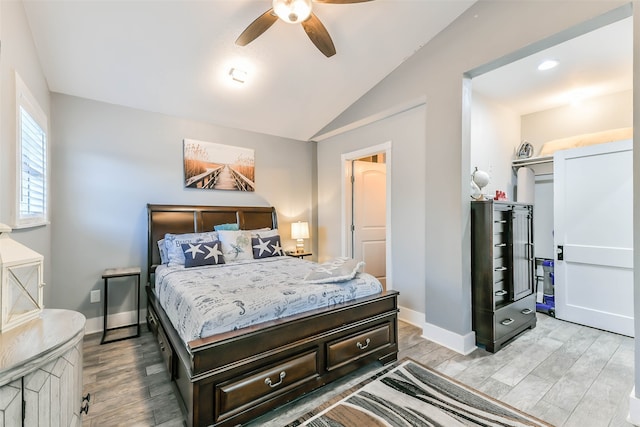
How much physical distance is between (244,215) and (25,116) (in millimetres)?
2359

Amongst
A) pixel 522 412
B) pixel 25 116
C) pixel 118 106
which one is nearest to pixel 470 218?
pixel 522 412

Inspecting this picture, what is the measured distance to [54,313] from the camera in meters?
1.27

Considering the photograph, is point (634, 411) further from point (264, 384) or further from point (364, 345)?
point (264, 384)

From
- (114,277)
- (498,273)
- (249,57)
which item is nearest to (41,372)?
(114,277)

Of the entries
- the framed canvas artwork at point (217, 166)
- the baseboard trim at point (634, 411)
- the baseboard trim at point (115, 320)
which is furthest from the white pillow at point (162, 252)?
the baseboard trim at point (634, 411)

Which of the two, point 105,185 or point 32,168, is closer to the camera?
point 32,168

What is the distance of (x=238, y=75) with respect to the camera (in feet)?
10.4

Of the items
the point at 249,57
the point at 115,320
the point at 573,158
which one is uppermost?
the point at 249,57

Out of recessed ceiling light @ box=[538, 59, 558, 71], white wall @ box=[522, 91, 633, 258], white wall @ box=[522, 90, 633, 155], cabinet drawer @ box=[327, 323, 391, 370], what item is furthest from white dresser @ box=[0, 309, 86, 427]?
white wall @ box=[522, 90, 633, 155]

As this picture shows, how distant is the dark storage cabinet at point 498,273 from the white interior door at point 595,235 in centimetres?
77

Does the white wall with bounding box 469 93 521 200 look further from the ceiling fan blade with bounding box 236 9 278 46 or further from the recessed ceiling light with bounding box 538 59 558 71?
the ceiling fan blade with bounding box 236 9 278 46

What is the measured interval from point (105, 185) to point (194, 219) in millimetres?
1016

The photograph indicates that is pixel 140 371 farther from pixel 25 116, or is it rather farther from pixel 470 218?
pixel 470 218

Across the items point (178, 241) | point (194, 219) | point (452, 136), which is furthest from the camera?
point (194, 219)
